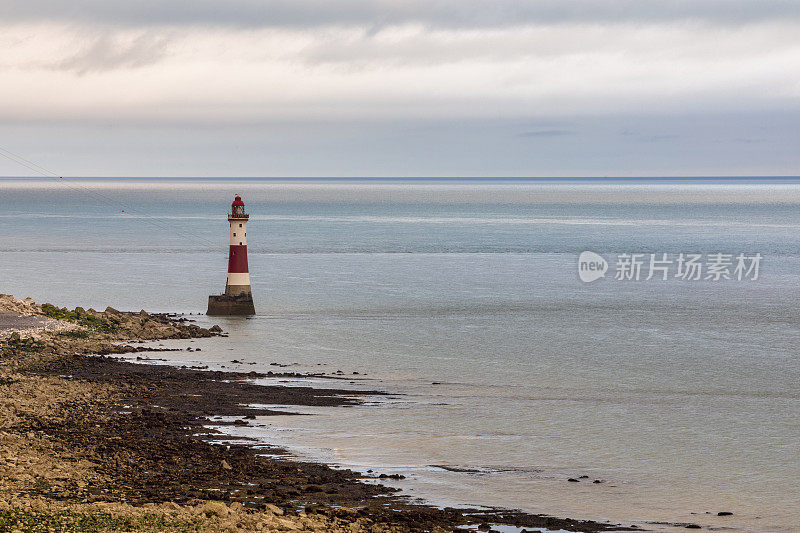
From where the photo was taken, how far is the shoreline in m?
16.5

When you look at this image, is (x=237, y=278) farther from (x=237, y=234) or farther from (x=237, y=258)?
(x=237, y=234)

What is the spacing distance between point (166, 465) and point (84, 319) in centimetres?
2174

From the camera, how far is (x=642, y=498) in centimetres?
2111

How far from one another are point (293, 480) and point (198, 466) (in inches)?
74.5

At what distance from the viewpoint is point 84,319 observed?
40688 mm

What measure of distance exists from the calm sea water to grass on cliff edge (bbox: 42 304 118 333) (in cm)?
343

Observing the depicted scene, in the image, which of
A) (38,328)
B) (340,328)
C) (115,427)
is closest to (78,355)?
(38,328)

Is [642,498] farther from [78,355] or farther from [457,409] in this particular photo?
[78,355]

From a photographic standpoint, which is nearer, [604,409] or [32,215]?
[604,409]

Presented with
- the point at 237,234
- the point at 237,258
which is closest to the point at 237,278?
the point at 237,258

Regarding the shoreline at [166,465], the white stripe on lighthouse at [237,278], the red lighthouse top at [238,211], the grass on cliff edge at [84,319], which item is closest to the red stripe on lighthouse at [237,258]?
the white stripe on lighthouse at [237,278]

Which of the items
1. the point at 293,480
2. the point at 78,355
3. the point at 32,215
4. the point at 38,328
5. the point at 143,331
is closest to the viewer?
the point at 293,480

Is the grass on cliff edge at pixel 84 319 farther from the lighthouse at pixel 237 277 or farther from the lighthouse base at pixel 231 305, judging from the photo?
the lighthouse at pixel 237 277

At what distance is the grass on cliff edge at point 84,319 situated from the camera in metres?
40.2
